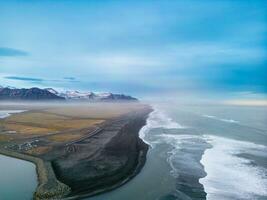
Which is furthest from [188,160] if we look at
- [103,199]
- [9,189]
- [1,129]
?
[1,129]

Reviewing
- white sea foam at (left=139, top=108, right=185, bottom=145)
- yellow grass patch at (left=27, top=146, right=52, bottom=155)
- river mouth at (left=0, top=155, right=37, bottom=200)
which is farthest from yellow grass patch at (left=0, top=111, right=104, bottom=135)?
river mouth at (left=0, top=155, right=37, bottom=200)

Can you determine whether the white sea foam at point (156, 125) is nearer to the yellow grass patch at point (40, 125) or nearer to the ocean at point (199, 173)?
the ocean at point (199, 173)

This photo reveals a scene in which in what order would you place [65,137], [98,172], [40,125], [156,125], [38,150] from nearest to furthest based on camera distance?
[98,172]
[38,150]
[65,137]
[40,125]
[156,125]

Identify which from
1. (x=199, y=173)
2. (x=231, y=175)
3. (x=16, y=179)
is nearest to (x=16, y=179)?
(x=16, y=179)

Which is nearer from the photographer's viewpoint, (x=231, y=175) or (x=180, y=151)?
(x=231, y=175)

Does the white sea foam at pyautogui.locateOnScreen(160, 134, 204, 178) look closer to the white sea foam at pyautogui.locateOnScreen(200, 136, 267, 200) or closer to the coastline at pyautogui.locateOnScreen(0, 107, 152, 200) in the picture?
the white sea foam at pyautogui.locateOnScreen(200, 136, 267, 200)

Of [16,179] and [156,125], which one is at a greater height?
[156,125]

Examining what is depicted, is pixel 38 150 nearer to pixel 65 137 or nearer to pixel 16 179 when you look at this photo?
pixel 16 179

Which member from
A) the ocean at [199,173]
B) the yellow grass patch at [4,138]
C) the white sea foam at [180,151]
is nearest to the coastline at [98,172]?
the ocean at [199,173]
